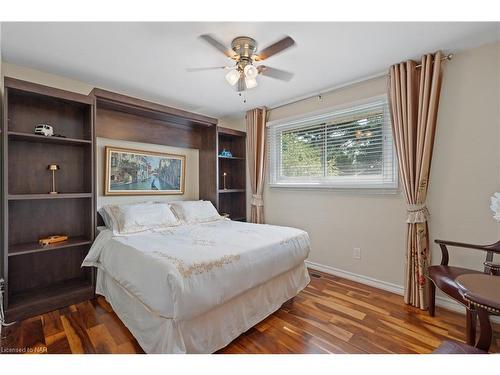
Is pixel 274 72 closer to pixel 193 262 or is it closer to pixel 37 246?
pixel 193 262

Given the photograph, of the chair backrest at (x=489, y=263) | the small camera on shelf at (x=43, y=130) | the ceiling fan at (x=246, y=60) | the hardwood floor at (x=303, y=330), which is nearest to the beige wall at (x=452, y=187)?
the chair backrest at (x=489, y=263)

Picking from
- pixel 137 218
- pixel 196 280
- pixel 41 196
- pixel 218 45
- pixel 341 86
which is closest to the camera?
pixel 196 280

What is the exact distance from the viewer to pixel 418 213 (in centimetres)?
218

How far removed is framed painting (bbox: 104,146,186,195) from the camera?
2844 millimetres

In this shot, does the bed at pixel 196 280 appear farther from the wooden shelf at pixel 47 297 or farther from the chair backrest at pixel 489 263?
the chair backrest at pixel 489 263

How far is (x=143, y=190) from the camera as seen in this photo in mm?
3117

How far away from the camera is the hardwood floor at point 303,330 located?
5.34 ft

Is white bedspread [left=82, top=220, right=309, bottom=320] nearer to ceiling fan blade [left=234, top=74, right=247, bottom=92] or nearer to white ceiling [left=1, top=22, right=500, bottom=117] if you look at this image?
ceiling fan blade [left=234, top=74, right=247, bottom=92]

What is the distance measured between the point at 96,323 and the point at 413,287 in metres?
2.85

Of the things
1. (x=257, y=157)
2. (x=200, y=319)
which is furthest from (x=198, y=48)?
(x=200, y=319)

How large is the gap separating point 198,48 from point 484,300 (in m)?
2.45

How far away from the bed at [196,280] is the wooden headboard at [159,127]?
1.12m

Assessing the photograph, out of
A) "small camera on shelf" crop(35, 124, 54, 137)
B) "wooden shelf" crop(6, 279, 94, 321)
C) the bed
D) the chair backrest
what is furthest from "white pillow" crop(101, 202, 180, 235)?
the chair backrest
